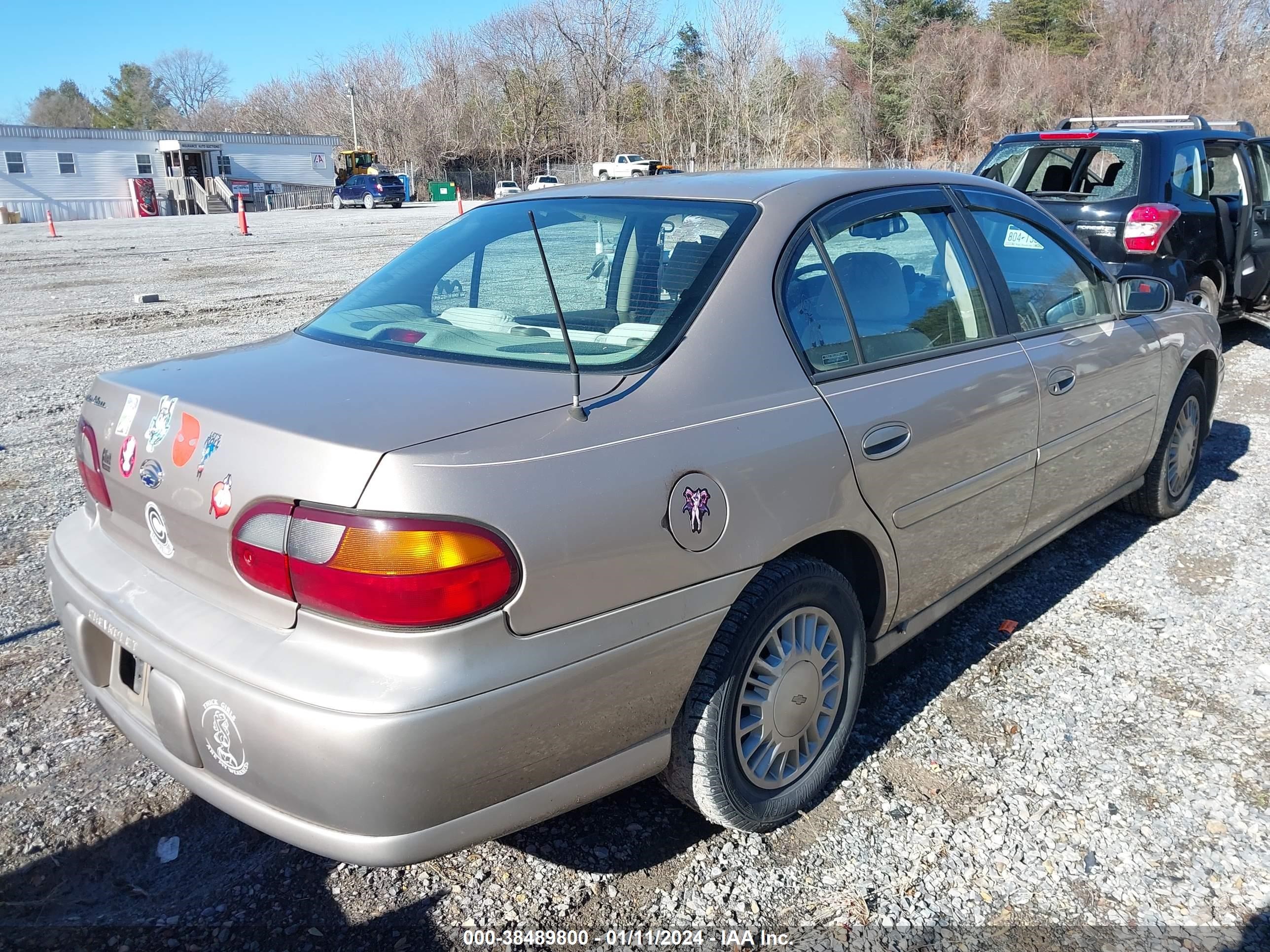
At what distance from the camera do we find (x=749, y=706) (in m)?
2.52

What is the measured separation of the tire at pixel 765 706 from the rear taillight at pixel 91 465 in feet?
5.17

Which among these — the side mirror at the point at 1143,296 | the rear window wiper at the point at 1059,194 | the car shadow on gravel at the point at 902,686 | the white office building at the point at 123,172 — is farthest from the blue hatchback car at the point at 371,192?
the side mirror at the point at 1143,296

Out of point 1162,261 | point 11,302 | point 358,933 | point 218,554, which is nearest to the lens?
point 218,554

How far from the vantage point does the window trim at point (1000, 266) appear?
340cm

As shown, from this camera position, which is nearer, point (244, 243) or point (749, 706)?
point (749, 706)

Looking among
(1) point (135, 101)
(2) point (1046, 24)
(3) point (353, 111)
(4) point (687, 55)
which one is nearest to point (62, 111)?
(1) point (135, 101)

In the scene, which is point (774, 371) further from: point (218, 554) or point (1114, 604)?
point (1114, 604)

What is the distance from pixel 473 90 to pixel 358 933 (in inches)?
3002

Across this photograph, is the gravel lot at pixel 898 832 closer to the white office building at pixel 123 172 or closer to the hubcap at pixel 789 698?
the hubcap at pixel 789 698

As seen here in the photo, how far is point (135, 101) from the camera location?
92125 mm

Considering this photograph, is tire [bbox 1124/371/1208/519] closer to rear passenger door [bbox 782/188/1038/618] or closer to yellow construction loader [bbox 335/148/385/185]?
rear passenger door [bbox 782/188/1038/618]

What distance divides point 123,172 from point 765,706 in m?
58.0

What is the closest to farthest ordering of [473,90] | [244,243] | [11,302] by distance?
1. [11,302]
2. [244,243]
3. [473,90]

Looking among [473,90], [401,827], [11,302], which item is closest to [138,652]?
[401,827]
